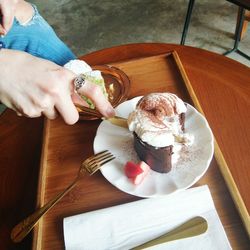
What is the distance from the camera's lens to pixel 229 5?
2.14 m

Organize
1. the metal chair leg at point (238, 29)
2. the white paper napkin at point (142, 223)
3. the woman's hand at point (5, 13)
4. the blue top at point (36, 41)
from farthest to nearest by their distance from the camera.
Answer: the metal chair leg at point (238, 29) < the blue top at point (36, 41) < the woman's hand at point (5, 13) < the white paper napkin at point (142, 223)

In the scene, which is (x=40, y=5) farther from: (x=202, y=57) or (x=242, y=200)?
(x=242, y=200)

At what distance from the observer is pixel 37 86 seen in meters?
0.65

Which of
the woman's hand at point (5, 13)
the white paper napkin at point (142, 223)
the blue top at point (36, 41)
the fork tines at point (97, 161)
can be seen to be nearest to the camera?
the white paper napkin at point (142, 223)

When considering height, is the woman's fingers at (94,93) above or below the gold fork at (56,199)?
above

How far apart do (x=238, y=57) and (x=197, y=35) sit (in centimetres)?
31

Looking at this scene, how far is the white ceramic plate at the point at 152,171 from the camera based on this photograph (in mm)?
692

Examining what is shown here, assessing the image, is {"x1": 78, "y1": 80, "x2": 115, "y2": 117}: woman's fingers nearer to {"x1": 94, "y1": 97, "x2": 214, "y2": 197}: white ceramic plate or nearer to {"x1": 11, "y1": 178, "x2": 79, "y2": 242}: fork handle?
{"x1": 94, "y1": 97, "x2": 214, "y2": 197}: white ceramic plate

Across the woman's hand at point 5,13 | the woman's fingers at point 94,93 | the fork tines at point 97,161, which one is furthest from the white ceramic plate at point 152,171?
the woman's hand at point 5,13

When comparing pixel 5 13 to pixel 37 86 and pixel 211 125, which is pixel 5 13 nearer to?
pixel 37 86

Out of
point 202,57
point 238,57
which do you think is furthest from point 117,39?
point 202,57

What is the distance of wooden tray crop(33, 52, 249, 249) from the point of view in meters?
0.68

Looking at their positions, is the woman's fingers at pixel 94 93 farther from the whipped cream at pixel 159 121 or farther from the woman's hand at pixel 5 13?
the woman's hand at pixel 5 13

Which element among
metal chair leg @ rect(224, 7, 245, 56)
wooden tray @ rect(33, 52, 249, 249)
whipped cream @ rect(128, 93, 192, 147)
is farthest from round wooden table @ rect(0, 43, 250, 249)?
metal chair leg @ rect(224, 7, 245, 56)
